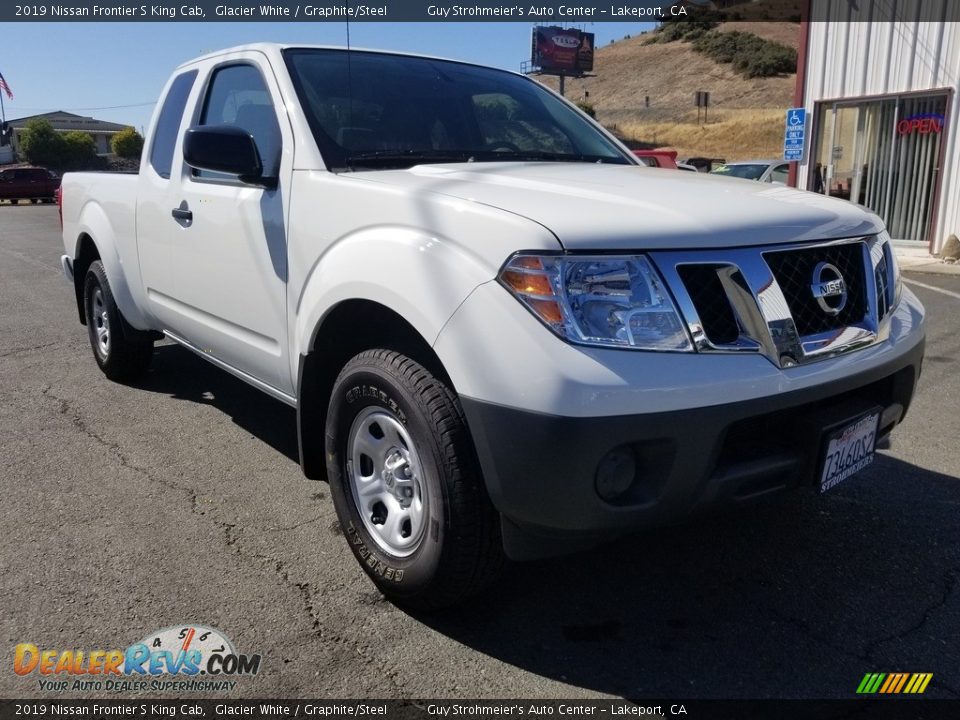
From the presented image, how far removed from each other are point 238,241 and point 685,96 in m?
75.0

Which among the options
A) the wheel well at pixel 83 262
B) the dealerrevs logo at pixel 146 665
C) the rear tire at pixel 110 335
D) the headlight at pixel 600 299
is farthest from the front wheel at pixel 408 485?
the wheel well at pixel 83 262

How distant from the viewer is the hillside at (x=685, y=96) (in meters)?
49.9

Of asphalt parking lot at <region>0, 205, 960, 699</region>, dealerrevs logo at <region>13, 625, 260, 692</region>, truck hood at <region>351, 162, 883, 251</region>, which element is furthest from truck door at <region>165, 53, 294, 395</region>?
dealerrevs logo at <region>13, 625, 260, 692</region>

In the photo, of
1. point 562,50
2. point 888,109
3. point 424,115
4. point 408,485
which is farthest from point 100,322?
point 562,50

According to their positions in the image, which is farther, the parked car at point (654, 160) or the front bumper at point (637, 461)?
the parked car at point (654, 160)

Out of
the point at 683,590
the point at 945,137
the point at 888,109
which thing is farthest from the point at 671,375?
the point at 888,109

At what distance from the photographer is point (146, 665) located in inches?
Result: 93.9

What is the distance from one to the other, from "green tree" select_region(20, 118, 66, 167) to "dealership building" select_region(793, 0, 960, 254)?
51505 millimetres

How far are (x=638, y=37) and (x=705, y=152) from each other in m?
62.6

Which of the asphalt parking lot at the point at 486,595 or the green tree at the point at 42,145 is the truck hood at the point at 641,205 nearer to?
the asphalt parking lot at the point at 486,595

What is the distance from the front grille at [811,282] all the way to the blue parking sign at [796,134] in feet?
39.7

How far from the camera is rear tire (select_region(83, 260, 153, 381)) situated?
4906 millimetres

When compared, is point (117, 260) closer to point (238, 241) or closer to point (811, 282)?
point (238, 241)

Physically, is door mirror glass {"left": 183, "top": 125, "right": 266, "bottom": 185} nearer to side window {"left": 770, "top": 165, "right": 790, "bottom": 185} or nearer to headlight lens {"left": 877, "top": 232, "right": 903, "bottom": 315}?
headlight lens {"left": 877, "top": 232, "right": 903, "bottom": 315}
